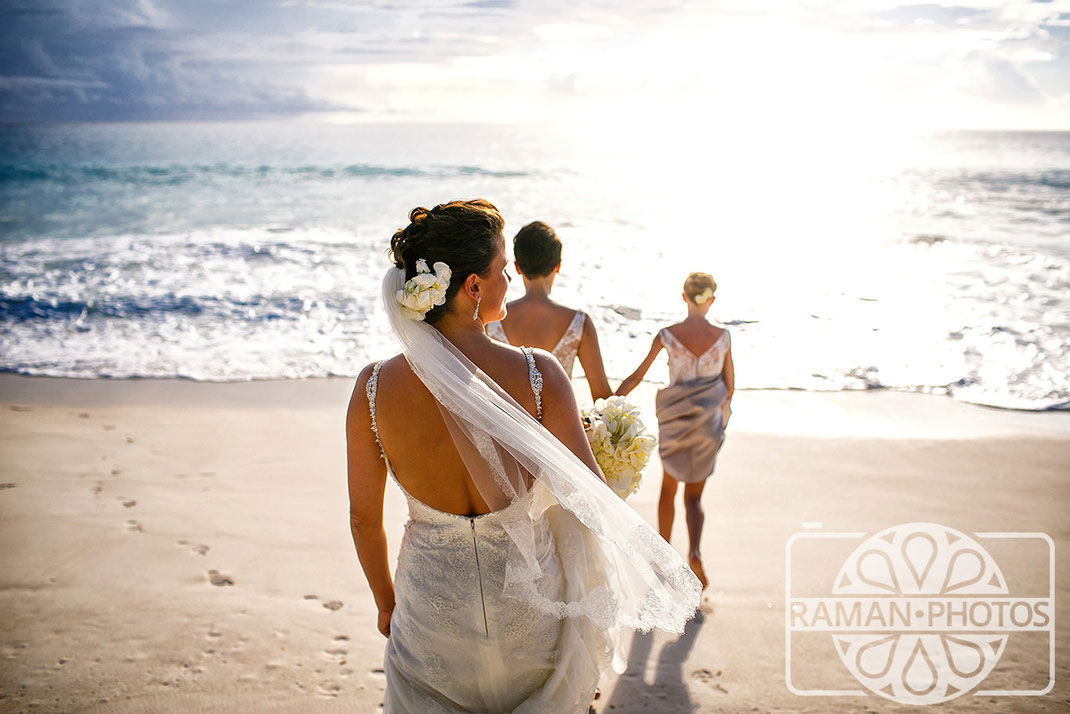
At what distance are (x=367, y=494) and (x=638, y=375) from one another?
2.08 metres

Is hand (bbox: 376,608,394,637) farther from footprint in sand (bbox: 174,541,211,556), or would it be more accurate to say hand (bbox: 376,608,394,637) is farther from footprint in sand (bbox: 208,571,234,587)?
footprint in sand (bbox: 174,541,211,556)

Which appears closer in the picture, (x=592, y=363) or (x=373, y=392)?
(x=373, y=392)

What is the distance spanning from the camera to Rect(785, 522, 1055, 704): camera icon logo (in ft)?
11.0

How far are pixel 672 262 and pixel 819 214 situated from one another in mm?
9943

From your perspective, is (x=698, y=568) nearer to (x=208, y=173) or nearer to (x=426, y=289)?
(x=426, y=289)

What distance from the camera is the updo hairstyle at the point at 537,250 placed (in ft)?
11.2

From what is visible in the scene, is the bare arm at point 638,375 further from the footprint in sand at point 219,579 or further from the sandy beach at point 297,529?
the footprint in sand at point 219,579

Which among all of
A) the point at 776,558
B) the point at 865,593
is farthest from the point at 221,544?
the point at 865,593

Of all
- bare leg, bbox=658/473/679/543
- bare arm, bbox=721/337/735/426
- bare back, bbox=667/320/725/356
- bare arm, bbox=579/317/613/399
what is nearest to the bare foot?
bare leg, bbox=658/473/679/543

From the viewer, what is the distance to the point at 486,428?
1.83 metres

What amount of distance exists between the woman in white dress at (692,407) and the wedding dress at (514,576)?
6.88 ft

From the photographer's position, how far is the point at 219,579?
4.15 metres

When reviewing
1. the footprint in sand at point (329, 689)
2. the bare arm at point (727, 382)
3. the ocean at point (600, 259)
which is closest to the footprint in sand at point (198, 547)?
the footprint in sand at point (329, 689)

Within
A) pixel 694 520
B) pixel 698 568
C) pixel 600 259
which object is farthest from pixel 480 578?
pixel 600 259
